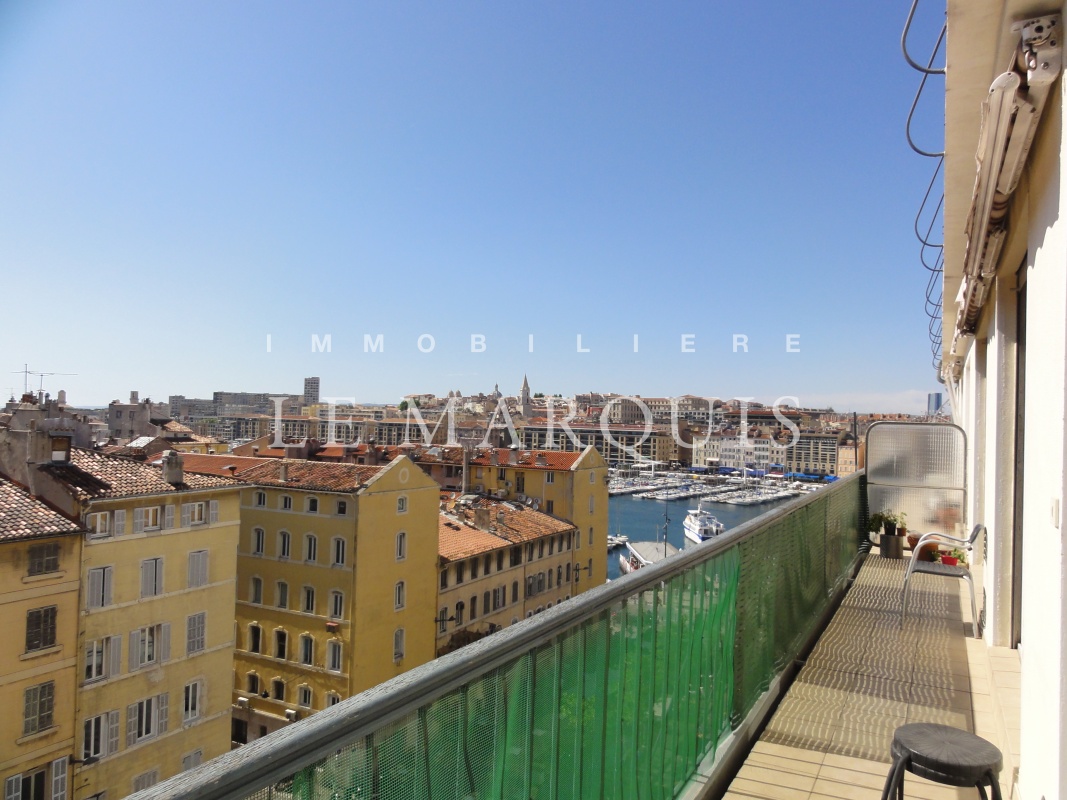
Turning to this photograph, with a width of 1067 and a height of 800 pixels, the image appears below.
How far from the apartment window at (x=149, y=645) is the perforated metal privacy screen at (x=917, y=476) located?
50.3 feet

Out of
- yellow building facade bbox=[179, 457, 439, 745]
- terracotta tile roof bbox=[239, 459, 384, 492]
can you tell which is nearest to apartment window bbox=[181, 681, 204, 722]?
yellow building facade bbox=[179, 457, 439, 745]

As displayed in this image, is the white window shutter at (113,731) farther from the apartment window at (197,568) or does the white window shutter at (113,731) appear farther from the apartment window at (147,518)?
the apartment window at (147,518)

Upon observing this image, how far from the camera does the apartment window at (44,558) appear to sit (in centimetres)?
1303

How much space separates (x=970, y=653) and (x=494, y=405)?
329ft

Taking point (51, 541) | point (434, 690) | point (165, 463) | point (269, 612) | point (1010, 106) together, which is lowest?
point (269, 612)

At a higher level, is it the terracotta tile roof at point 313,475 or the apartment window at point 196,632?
the terracotta tile roof at point 313,475

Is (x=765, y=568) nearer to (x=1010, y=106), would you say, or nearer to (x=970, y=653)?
(x=970, y=653)

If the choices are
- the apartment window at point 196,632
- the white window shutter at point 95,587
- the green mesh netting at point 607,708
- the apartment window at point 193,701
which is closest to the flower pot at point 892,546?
the green mesh netting at point 607,708

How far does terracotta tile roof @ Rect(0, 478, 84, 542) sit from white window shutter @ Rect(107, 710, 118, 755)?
13.3ft

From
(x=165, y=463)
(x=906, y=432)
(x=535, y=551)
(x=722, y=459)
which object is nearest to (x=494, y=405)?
(x=722, y=459)

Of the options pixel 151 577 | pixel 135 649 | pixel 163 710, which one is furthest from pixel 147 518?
pixel 163 710

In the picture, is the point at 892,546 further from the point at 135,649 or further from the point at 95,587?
the point at 135,649

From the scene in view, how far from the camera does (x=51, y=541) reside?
1327 centimetres

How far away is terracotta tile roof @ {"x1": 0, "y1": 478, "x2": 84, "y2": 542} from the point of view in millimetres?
12791
